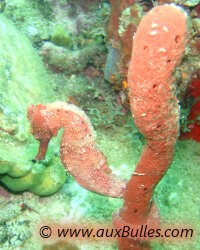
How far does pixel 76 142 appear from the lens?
2609 millimetres

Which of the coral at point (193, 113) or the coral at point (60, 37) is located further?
the coral at point (60, 37)

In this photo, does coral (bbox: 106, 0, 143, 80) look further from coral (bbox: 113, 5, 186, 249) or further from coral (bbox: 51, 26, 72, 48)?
coral (bbox: 113, 5, 186, 249)

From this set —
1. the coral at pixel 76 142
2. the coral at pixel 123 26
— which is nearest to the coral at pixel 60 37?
the coral at pixel 123 26

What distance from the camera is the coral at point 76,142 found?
256 cm

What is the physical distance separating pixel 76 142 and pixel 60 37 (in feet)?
13.6

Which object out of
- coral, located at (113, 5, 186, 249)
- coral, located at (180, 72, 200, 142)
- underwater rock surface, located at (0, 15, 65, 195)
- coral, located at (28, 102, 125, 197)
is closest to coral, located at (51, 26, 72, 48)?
underwater rock surface, located at (0, 15, 65, 195)

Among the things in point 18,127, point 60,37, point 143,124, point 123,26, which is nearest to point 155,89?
point 143,124

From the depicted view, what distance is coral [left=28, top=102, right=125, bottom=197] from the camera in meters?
2.56

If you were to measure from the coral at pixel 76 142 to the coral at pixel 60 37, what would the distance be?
3.90 metres

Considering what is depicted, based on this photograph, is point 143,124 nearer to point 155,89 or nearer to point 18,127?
point 155,89

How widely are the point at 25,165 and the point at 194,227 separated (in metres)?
2.61

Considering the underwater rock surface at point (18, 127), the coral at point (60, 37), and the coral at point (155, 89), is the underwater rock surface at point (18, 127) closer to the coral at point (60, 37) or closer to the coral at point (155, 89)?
the coral at point (60, 37)

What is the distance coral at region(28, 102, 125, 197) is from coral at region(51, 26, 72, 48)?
3.90 meters

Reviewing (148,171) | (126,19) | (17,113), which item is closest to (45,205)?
(17,113)
